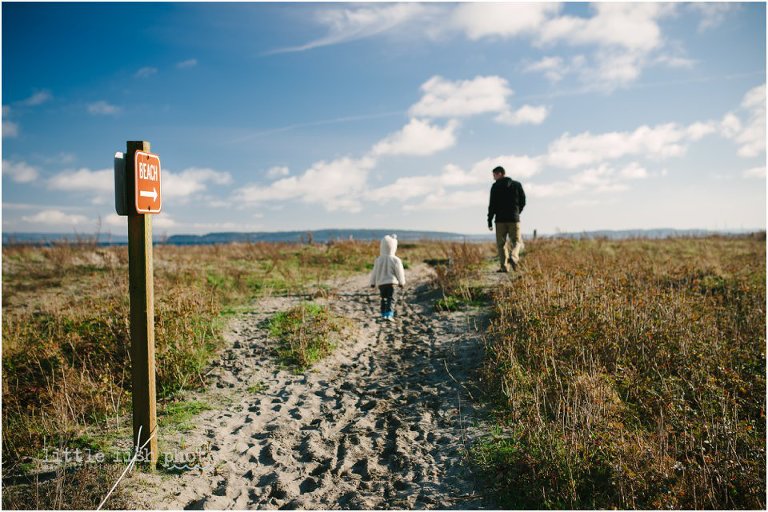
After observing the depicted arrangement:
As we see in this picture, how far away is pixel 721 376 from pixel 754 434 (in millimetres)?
1194

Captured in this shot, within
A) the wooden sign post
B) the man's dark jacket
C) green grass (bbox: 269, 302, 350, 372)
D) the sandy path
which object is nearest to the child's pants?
green grass (bbox: 269, 302, 350, 372)

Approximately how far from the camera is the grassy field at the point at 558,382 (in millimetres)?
3637

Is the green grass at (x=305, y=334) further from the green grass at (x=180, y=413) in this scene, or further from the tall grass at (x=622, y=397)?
the tall grass at (x=622, y=397)

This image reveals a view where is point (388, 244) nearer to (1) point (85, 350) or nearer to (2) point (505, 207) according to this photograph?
(2) point (505, 207)

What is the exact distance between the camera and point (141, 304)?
12.6ft

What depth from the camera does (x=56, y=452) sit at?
14.0 feet

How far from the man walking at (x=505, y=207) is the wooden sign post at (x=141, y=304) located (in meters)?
9.28

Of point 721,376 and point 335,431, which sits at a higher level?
point 721,376

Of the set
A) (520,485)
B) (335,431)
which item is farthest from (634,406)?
(335,431)

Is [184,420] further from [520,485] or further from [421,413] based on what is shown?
[520,485]

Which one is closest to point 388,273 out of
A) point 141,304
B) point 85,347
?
point 85,347

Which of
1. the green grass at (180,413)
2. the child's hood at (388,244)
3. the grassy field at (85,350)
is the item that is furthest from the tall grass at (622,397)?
the grassy field at (85,350)

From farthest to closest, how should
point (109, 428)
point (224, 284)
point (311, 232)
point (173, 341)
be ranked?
point (311, 232), point (224, 284), point (173, 341), point (109, 428)

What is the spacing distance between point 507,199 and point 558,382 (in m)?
7.20
